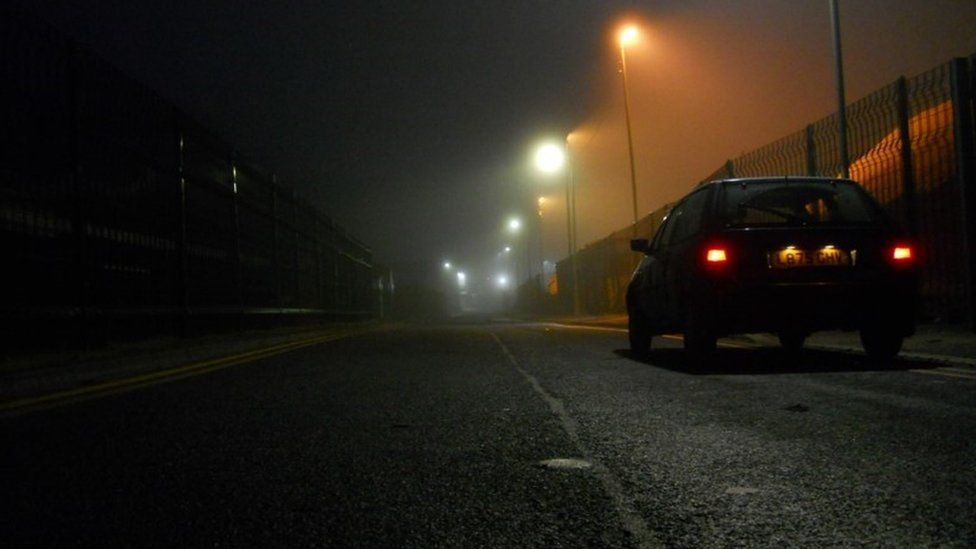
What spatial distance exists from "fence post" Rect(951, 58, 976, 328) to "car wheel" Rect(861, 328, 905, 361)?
3.26 m

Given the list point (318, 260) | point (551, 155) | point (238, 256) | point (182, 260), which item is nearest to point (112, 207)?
point (182, 260)

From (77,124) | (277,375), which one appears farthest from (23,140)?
(277,375)

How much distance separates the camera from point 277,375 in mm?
6922

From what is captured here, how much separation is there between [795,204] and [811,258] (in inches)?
39.9

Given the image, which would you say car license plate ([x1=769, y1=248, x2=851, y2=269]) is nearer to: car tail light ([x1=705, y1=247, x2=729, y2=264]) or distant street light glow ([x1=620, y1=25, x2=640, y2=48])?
car tail light ([x1=705, y1=247, x2=729, y2=264])

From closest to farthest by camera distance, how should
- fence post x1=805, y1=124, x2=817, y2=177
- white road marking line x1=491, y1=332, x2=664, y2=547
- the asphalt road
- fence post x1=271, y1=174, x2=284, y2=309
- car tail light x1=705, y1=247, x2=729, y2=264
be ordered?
white road marking line x1=491, y1=332, x2=664, y2=547
the asphalt road
car tail light x1=705, y1=247, x2=729, y2=264
fence post x1=805, y1=124, x2=817, y2=177
fence post x1=271, y1=174, x2=284, y2=309

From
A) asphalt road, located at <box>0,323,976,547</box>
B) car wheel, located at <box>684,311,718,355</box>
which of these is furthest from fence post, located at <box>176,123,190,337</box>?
car wheel, located at <box>684,311,718,355</box>

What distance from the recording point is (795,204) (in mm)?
7379

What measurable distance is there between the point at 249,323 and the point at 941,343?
956cm

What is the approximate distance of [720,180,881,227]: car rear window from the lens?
22.2 feet

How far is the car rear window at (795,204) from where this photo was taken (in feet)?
22.2

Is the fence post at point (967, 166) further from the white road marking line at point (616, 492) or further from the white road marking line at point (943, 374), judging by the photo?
the white road marking line at point (616, 492)

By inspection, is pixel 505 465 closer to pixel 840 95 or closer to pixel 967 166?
pixel 967 166

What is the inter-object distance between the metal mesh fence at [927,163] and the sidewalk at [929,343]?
1.19ft
